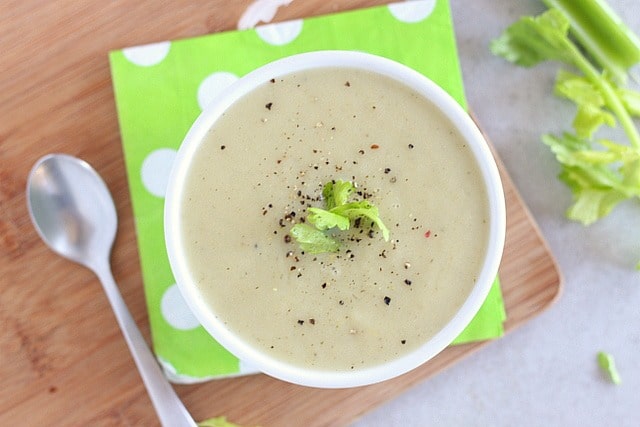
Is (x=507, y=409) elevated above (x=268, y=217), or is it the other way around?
(x=268, y=217)

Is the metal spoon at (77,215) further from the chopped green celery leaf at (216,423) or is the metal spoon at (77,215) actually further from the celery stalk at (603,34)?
the celery stalk at (603,34)

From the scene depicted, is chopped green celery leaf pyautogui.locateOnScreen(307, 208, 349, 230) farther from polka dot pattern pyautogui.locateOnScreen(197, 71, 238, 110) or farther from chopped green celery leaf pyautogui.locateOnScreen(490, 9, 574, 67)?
chopped green celery leaf pyautogui.locateOnScreen(490, 9, 574, 67)

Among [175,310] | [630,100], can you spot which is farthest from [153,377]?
[630,100]

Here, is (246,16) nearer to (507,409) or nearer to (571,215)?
(571,215)

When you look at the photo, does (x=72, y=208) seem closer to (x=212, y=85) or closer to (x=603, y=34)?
(x=212, y=85)

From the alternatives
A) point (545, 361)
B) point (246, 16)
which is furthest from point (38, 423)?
point (545, 361)

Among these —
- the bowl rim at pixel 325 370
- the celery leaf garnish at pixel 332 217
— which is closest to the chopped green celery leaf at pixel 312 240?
the celery leaf garnish at pixel 332 217

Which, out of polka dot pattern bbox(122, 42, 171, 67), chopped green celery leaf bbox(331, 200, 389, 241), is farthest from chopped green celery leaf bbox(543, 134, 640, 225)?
polka dot pattern bbox(122, 42, 171, 67)
